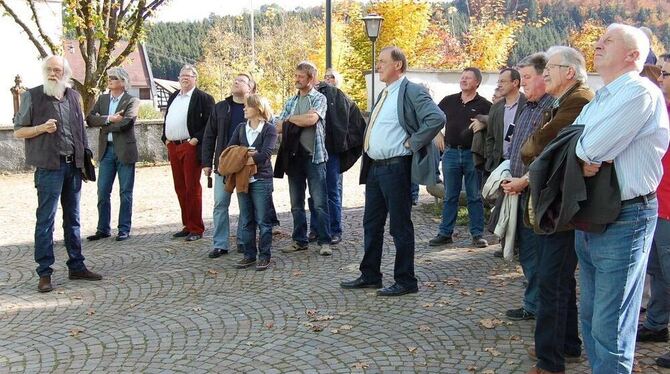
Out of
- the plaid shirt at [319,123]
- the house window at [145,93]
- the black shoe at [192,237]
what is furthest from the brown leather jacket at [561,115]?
the house window at [145,93]

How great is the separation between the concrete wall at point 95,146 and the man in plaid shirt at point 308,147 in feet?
34.4

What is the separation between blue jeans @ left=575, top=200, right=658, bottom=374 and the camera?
11.8 ft

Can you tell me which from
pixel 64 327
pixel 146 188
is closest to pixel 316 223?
pixel 64 327

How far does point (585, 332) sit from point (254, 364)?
212 centimetres

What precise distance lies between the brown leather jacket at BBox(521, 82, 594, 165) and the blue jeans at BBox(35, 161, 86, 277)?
174 inches

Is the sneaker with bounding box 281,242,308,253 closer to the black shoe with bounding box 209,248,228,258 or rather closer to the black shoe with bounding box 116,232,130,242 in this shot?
the black shoe with bounding box 209,248,228,258

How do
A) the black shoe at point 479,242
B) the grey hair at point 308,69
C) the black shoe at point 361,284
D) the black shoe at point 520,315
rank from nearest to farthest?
the black shoe at point 520,315
the black shoe at point 361,284
the grey hair at point 308,69
the black shoe at point 479,242

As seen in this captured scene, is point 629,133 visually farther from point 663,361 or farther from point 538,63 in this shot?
point 663,361

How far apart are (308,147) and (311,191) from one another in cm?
→ 52

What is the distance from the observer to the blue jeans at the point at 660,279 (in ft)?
16.0

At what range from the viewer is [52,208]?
673 cm

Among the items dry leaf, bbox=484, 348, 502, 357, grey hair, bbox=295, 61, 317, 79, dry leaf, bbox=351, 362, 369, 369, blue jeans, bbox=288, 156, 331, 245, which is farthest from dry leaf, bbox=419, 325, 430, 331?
grey hair, bbox=295, 61, 317, 79

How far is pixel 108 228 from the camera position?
9.33 m

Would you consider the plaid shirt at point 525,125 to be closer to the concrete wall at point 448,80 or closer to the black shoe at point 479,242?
the black shoe at point 479,242
